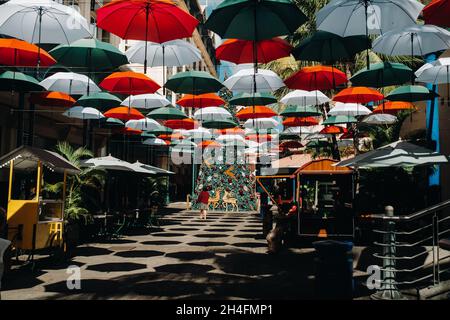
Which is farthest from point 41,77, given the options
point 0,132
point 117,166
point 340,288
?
point 340,288

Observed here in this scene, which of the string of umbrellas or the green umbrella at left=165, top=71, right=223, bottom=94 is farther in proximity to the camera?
the green umbrella at left=165, top=71, right=223, bottom=94

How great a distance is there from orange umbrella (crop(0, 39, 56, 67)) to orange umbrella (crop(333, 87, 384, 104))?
875 centimetres

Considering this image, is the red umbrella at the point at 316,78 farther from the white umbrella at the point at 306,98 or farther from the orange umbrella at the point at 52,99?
the orange umbrella at the point at 52,99

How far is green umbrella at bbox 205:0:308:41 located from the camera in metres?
7.56

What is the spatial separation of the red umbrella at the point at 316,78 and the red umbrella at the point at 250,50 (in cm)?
207

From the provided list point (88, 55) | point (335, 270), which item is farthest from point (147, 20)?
point (335, 270)

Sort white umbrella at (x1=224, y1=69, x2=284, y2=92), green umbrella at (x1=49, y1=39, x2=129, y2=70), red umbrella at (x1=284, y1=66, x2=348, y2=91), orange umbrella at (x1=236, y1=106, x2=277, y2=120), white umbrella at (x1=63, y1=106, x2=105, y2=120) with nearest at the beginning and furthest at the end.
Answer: green umbrella at (x1=49, y1=39, x2=129, y2=70), red umbrella at (x1=284, y1=66, x2=348, y2=91), white umbrella at (x1=224, y1=69, x2=284, y2=92), orange umbrella at (x1=236, y1=106, x2=277, y2=120), white umbrella at (x1=63, y1=106, x2=105, y2=120)

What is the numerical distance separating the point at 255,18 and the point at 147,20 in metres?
2.12

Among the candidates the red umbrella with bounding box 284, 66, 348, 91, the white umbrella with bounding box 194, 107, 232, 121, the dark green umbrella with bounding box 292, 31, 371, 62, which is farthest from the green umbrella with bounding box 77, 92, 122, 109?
the dark green umbrella with bounding box 292, 31, 371, 62

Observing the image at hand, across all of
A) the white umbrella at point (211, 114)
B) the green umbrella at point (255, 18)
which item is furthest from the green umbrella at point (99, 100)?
the green umbrella at point (255, 18)

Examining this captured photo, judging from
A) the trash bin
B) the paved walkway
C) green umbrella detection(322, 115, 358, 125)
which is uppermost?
green umbrella detection(322, 115, 358, 125)

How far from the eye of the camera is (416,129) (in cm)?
1809

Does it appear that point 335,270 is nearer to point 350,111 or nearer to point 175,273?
point 175,273

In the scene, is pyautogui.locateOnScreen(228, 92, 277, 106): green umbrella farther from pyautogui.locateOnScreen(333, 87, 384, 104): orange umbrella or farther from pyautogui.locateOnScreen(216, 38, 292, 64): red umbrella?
pyautogui.locateOnScreen(216, 38, 292, 64): red umbrella
